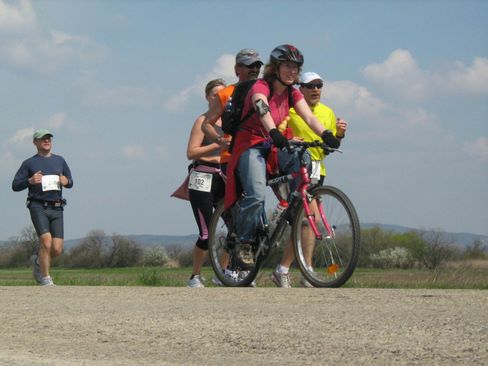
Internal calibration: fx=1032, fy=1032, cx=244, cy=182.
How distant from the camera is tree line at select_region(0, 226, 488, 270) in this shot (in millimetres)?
26359

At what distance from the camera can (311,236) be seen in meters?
9.12

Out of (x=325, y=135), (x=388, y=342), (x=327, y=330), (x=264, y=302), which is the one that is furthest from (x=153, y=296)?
(x=388, y=342)

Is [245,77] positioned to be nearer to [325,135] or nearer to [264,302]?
[325,135]

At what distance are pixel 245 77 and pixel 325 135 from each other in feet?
4.55

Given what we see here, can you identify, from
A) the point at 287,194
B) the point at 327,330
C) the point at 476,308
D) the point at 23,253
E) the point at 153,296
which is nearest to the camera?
the point at 327,330

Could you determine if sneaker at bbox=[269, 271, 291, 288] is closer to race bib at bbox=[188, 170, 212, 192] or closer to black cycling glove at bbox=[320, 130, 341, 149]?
race bib at bbox=[188, 170, 212, 192]

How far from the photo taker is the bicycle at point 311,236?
873cm

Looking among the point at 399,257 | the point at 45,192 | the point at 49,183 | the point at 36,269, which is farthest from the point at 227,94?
the point at 399,257

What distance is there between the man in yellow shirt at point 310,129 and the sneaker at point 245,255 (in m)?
0.41

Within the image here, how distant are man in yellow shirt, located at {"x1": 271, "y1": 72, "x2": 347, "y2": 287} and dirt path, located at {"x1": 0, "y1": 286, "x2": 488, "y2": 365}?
143 centimetres

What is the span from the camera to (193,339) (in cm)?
618

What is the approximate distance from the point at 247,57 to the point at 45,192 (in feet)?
14.2

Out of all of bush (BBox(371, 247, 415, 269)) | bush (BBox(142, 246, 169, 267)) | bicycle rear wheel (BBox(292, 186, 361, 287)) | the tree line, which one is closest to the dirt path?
bicycle rear wheel (BBox(292, 186, 361, 287))

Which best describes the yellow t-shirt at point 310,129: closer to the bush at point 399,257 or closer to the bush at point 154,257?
the bush at point 399,257
